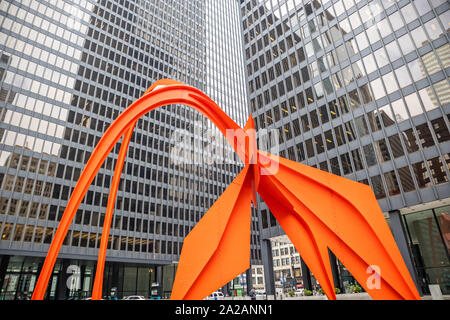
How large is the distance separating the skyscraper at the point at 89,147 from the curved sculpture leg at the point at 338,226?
38.2m

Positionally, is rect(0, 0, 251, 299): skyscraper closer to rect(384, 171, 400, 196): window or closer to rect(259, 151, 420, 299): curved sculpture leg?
rect(384, 171, 400, 196): window

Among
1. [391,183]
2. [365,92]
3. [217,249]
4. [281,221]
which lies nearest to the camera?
[217,249]

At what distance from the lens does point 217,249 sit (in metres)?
10.2

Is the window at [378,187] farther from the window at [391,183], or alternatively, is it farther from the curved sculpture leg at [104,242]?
the curved sculpture leg at [104,242]

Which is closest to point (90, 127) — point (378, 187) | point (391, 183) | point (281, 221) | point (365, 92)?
point (365, 92)

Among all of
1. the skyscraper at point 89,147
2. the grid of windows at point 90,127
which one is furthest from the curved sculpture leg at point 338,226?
the grid of windows at point 90,127

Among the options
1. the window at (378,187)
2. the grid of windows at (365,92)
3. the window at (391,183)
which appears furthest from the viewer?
the window at (378,187)

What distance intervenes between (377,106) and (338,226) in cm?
2233

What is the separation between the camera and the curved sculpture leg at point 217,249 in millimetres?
9555

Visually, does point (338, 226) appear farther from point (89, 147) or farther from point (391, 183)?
point (89, 147)

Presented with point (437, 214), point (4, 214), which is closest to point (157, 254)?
point (4, 214)

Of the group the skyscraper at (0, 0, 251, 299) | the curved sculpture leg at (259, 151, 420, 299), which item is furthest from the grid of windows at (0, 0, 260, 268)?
the curved sculpture leg at (259, 151, 420, 299)

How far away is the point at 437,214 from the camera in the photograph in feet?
83.0
